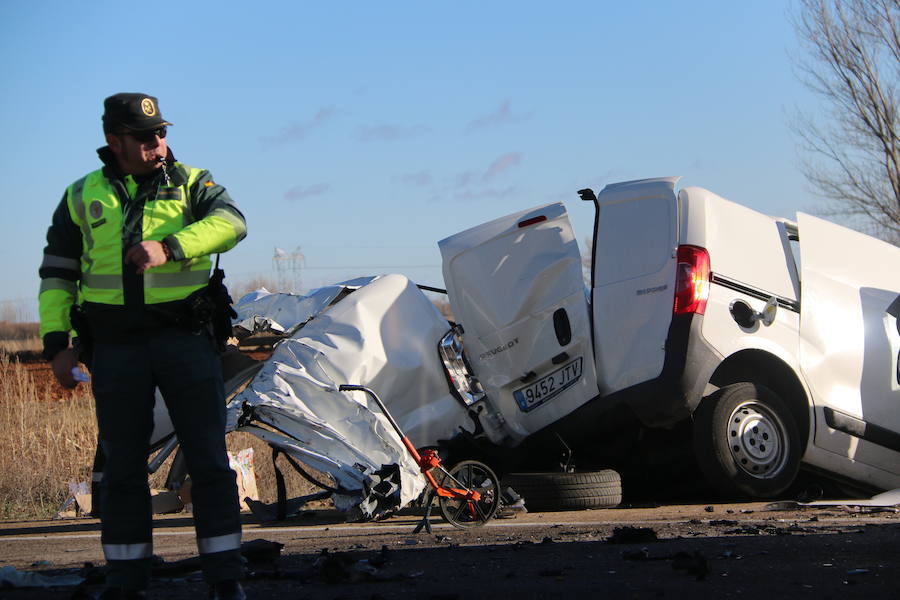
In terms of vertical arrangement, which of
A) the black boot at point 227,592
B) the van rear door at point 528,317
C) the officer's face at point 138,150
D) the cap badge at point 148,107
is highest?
the cap badge at point 148,107

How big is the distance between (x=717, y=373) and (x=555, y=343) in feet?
3.33

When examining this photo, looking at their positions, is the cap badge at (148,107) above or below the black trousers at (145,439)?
above

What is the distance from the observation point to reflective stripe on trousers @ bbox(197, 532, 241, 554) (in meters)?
4.28

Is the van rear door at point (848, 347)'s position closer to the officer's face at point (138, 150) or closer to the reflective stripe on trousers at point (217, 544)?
the reflective stripe on trousers at point (217, 544)

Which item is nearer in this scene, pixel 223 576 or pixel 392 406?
pixel 223 576

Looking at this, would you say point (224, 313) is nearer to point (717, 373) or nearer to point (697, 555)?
point (697, 555)

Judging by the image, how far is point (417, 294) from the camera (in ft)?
25.5

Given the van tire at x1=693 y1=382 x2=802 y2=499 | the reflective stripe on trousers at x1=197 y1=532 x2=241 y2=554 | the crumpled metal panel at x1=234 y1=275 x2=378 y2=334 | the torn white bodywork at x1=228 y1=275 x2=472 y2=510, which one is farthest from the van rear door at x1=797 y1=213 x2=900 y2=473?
the reflective stripe on trousers at x1=197 y1=532 x2=241 y2=554

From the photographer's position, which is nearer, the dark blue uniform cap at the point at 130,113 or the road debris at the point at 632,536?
the dark blue uniform cap at the point at 130,113

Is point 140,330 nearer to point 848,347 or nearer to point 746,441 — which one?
point 746,441

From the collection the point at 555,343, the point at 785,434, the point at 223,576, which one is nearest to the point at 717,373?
the point at 785,434

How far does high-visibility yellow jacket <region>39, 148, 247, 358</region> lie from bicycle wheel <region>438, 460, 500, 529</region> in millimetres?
2719

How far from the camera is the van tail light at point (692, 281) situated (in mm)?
6914

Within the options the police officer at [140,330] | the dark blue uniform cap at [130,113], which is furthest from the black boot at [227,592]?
the dark blue uniform cap at [130,113]
